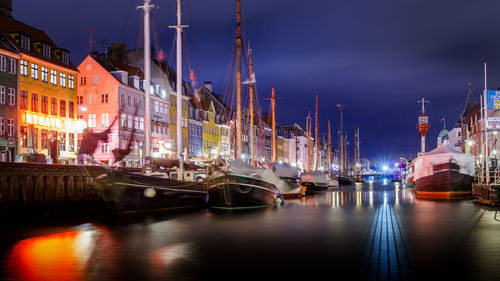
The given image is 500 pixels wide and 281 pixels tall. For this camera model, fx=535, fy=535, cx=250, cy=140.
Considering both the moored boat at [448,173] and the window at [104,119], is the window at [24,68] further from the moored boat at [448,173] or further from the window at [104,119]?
the moored boat at [448,173]

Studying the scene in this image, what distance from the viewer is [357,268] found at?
1326 centimetres

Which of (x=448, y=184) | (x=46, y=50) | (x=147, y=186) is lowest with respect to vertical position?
(x=448, y=184)

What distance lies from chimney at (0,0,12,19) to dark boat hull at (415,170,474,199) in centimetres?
4417

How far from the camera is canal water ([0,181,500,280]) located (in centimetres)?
1268

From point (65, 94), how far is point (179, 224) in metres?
35.4

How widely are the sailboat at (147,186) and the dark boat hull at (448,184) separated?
74.4 ft

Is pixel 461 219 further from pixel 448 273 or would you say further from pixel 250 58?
pixel 250 58

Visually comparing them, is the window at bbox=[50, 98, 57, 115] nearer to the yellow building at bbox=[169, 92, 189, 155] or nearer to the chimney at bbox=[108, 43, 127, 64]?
the chimney at bbox=[108, 43, 127, 64]

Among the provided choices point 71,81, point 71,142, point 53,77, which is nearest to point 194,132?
point 71,81

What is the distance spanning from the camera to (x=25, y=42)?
50.0 m

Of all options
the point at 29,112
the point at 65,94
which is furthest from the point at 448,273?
the point at 65,94

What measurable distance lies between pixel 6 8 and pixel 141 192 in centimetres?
3344

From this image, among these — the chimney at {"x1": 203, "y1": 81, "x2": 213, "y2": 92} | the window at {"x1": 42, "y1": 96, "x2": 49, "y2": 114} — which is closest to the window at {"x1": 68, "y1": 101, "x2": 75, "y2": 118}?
the window at {"x1": 42, "y1": 96, "x2": 49, "y2": 114}

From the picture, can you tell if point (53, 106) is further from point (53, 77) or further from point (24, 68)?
point (24, 68)
